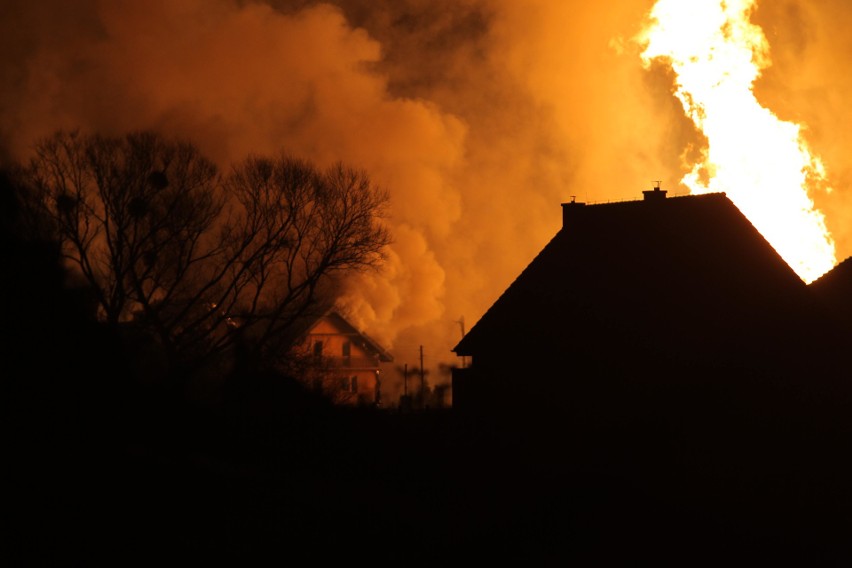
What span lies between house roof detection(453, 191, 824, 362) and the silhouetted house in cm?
3

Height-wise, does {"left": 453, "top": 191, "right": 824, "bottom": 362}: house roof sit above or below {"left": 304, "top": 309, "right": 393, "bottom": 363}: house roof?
below

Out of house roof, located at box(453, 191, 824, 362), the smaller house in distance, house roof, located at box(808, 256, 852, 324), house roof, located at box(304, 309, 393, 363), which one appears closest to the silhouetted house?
house roof, located at box(453, 191, 824, 362)

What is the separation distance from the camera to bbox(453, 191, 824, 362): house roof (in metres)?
25.9

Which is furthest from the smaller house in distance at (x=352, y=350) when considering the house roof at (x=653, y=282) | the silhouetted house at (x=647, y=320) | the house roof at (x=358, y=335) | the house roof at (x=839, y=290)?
the house roof at (x=839, y=290)

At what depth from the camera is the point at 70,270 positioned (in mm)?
33375

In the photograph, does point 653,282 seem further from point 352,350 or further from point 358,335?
point 352,350

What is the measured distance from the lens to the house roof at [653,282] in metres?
25.9

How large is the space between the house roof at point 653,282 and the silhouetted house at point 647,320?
0.10 ft

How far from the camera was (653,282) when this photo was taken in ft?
88.4

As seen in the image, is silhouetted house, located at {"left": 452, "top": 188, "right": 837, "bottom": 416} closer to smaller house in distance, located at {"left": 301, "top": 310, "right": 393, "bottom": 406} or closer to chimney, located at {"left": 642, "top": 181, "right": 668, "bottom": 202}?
chimney, located at {"left": 642, "top": 181, "right": 668, "bottom": 202}

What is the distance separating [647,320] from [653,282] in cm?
121

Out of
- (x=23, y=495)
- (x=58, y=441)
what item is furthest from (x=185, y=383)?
(x=23, y=495)

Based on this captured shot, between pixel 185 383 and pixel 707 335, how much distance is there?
20.2 m

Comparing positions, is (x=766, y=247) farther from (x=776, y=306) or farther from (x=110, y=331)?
(x=110, y=331)
